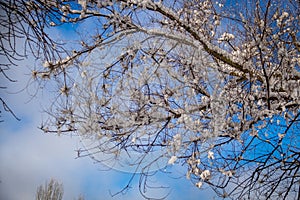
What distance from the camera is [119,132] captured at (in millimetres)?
3582

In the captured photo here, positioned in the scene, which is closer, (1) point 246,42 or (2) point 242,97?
(2) point 242,97

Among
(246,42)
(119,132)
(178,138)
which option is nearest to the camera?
(178,138)

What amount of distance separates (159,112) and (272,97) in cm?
120

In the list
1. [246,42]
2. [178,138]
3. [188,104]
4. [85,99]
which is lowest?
[178,138]

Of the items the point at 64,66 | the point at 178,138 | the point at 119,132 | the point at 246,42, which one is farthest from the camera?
the point at 246,42

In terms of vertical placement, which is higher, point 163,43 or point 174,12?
point 174,12

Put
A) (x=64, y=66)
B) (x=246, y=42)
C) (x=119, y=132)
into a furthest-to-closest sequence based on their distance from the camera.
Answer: (x=246, y=42)
(x=119, y=132)
(x=64, y=66)

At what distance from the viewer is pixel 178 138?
305cm

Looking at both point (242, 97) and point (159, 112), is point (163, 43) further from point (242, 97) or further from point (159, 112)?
point (242, 97)

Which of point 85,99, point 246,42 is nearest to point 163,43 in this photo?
point 85,99

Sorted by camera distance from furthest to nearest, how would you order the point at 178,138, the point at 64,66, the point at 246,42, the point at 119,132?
1. the point at 246,42
2. the point at 119,132
3. the point at 64,66
4. the point at 178,138

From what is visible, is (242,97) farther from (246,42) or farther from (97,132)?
(97,132)

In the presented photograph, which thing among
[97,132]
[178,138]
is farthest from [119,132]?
[178,138]

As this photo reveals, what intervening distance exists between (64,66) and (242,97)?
1.83 m
